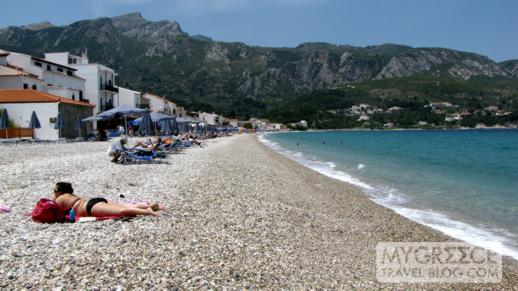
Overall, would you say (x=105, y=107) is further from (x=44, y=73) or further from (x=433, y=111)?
(x=433, y=111)

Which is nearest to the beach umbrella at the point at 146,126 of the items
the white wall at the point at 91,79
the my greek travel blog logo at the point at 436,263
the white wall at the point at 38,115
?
the white wall at the point at 38,115

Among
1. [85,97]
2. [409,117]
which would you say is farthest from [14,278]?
[409,117]

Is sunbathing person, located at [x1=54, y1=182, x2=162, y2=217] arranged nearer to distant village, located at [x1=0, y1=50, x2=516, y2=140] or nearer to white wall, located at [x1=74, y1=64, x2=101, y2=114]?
distant village, located at [x1=0, y1=50, x2=516, y2=140]

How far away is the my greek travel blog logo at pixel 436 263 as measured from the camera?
6.11 metres

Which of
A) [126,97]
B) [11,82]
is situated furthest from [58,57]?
[11,82]

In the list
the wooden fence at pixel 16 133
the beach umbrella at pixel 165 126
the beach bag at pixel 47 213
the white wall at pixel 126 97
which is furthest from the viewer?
the white wall at pixel 126 97

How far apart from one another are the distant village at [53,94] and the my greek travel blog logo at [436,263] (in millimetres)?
28266

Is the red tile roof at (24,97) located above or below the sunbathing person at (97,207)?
above

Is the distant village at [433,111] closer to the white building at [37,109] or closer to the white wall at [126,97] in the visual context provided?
the white wall at [126,97]

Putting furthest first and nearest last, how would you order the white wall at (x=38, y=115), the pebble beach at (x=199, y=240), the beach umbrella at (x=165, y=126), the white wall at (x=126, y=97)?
the white wall at (x=126, y=97), the white wall at (x=38, y=115), the beach umbrella at (x=165, y=126), the pebble beach at (x=199, y=240)

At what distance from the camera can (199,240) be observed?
19.4 ft

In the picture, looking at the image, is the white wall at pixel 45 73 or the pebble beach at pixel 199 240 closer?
the pebble beach at pixel 199 240

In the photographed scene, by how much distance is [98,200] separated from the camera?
6816 millimetres

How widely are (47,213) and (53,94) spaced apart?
38.2m
